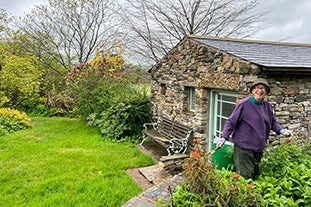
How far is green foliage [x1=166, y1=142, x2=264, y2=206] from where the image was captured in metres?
2.18

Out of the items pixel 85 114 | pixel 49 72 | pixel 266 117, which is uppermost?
pixel 49 72

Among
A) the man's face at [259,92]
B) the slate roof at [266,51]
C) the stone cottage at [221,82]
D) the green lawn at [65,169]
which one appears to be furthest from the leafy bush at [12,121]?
the man's face at [259,92]

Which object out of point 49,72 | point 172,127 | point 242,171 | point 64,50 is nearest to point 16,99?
point 49,72

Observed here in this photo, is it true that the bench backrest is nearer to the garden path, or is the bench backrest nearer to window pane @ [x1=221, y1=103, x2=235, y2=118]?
the garden path

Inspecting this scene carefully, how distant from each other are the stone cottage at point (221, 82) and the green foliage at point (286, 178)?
95 centimetres

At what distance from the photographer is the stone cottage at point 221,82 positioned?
13.1 ft

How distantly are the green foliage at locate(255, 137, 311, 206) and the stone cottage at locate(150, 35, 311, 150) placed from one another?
95 cm

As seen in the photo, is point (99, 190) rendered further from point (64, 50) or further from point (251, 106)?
point (64, 50)

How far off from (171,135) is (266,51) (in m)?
3.37

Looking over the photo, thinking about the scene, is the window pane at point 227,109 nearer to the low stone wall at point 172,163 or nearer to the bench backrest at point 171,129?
the bench backrest at point 171,129

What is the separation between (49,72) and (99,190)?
484 inches

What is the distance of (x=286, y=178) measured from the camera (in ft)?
8.99

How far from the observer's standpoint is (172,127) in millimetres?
6539

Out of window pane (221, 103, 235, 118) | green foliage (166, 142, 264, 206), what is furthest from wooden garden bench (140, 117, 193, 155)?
green foliage (166, 142, 264, 206)
